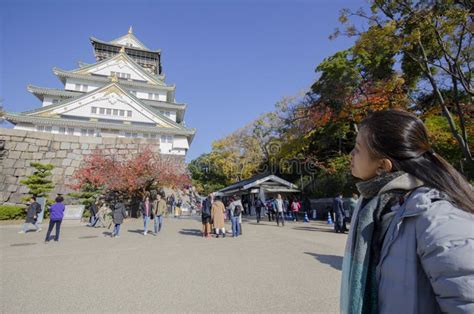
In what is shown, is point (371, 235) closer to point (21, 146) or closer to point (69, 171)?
point (69, 171)

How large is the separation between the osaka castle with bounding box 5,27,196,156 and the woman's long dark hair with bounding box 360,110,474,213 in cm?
2307

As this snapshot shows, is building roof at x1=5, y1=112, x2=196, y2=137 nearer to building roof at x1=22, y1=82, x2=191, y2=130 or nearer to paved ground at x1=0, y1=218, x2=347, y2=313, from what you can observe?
building roof at x1=22, y1=82, x2=191, y2=130

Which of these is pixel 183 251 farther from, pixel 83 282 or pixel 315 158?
pixel 315 158

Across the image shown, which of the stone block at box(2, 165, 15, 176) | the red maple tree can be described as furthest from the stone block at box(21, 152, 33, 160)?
the red maple tree

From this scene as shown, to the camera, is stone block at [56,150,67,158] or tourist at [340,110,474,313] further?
stone block at [56,150,67,158]

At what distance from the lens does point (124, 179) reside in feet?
56.2

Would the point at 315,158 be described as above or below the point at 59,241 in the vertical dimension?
above

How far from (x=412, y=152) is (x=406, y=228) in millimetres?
332

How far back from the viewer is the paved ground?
3.53m

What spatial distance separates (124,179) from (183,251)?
38.4 feet

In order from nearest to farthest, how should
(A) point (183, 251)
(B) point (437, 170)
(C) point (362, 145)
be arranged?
(B) point (437, 170) → (C) point (362, 145) → (A) point (183, 251)

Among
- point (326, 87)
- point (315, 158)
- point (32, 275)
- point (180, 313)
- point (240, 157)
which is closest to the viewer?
point (180, 313)

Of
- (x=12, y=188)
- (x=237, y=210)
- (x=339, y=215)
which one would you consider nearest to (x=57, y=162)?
(x=12, y=188)

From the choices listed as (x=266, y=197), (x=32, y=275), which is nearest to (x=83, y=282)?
(x=32, y=275)
